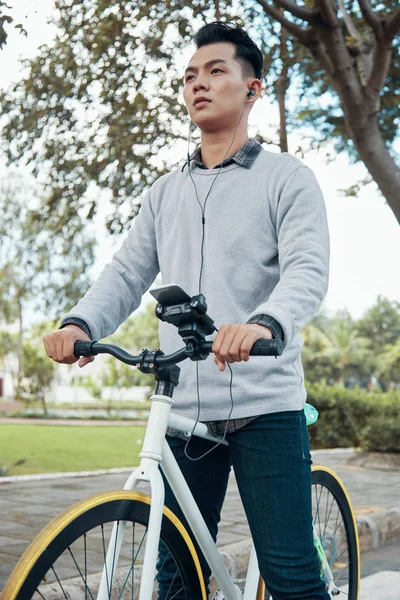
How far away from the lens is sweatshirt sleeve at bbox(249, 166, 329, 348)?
184cm

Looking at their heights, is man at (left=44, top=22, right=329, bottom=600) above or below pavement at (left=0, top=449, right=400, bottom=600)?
above

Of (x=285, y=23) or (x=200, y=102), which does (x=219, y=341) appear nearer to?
(x=200, y=102)

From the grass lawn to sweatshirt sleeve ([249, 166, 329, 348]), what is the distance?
7746 millimetres

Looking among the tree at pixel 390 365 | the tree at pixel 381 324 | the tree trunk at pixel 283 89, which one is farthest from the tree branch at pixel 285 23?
the tree at pixel 381 324

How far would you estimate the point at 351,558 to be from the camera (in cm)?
304

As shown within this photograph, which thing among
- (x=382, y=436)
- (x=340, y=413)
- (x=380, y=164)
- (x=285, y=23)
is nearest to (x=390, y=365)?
(x=340, y=413)

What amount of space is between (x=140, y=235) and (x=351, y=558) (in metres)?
1.63

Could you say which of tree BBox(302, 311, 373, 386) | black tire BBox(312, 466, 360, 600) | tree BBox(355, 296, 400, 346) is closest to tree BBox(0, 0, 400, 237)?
black tire BBox(312, 466, 360, 600)

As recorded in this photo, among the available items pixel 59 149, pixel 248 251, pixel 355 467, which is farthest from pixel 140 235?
pixel 355 467

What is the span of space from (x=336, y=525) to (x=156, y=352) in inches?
58.2

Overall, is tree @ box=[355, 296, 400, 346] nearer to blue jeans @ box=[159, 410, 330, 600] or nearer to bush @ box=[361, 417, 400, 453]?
bush @ box=[361, 417, 400, 453]

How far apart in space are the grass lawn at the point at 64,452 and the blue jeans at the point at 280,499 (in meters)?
7.52

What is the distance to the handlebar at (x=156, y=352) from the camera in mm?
1644

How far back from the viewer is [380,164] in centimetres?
707
